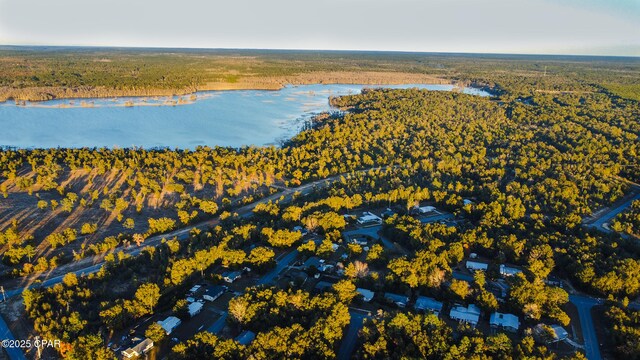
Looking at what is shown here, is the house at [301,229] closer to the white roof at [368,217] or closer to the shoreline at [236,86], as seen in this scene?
the white roof at [368,217]

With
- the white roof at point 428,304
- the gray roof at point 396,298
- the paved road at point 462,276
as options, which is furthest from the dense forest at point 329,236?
the white roof at point 428,304

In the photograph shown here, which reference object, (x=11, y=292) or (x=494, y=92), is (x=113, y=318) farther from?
(x=494, y=92)

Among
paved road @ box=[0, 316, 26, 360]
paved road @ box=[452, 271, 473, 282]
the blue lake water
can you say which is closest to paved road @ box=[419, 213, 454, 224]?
paved road @ box=[452, 271, 473, 282]

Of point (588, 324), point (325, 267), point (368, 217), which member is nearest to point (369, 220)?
point (368, 217)

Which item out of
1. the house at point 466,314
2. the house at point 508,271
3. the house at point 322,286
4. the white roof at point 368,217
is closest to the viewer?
the house at point 466,314

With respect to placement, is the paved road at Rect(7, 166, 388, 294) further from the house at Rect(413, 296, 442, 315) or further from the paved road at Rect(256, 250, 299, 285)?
the house at Rect(413, 296, 442, 315)

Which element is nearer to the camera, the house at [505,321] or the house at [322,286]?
the house at [505,321]
